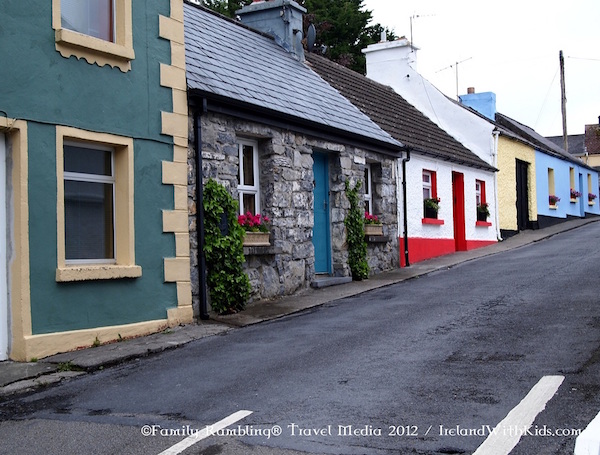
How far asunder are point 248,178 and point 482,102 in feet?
61.6

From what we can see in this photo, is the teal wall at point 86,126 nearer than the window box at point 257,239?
Yes

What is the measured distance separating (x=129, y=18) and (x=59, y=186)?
8.63 ft

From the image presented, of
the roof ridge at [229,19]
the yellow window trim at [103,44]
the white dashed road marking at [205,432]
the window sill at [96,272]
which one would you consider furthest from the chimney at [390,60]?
the white dashed road marking at [205,432]

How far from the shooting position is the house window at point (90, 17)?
8906 millimetres

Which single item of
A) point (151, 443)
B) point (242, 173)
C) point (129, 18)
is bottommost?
point (151, 443)

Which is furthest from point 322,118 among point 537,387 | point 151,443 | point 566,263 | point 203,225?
point 151,443

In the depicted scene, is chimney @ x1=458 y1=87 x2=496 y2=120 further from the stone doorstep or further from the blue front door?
the stone doorstep

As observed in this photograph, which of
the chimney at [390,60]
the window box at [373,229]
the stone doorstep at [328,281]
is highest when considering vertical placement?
the chimney at [390,60]

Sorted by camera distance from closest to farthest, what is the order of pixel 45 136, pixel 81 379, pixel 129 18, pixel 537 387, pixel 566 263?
pixel 537 387 → pixel 81 379 → pixel 45 136 → pixel 129 18 → pixel 566 263

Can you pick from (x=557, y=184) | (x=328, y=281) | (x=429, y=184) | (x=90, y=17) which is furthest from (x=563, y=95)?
(x=90, y=17)

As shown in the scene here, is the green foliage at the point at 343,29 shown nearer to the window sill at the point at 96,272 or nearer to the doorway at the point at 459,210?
the doorway at the point at 459,210

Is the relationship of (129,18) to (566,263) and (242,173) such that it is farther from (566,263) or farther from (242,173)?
(566,263)

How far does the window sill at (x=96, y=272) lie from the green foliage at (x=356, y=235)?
6.08 meters

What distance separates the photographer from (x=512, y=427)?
484 centimetres
